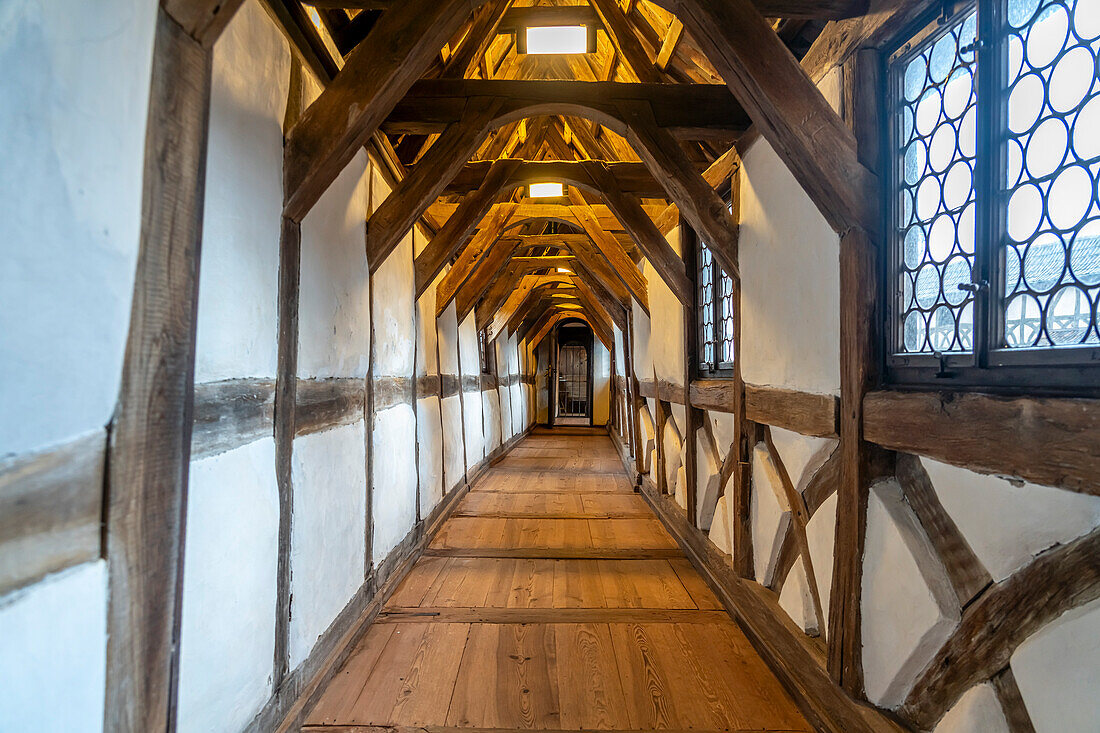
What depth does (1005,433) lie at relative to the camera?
4.29 feet

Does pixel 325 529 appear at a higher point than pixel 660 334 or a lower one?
lower

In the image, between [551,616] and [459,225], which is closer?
[551,616]

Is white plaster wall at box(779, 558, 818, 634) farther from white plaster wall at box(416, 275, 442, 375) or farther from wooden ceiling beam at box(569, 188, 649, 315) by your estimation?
wooden ceiling beam at box(569, 188, 649, 315)

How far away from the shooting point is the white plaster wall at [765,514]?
2.68 meters

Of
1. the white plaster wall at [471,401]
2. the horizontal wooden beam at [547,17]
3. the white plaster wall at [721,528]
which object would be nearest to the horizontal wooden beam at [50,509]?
the horizontal wooden beam at [547,17]

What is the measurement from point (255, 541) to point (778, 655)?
2131mm

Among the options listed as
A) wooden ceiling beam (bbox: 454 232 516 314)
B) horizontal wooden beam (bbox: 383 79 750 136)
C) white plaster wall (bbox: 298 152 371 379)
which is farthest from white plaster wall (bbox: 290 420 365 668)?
wooden ceiling beam (bbox: 454 232 516 314)

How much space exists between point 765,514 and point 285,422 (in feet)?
7.17

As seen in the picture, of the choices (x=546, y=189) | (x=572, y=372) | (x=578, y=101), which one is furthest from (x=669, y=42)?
(x=572, y=372)

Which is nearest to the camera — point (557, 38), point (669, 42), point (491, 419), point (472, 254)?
point (557, 38)

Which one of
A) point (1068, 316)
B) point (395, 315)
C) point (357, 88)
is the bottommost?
point (1068, 316)

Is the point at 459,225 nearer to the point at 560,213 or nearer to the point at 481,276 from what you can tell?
the point at 560,213

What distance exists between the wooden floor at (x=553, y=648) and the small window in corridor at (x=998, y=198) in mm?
1518

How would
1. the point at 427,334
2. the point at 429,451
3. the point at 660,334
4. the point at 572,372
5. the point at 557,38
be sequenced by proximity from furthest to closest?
the point at 572,372 → the point at 660,334 → the point at 427,334 → the point at 429,451 → the point at 557,38
